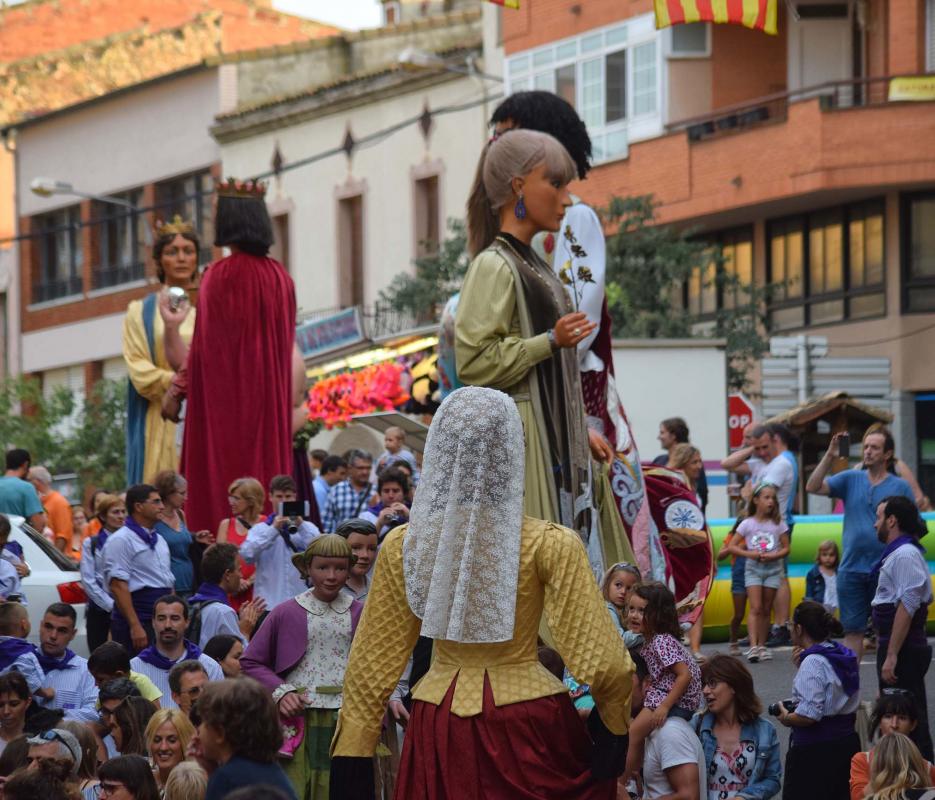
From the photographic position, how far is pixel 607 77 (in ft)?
117

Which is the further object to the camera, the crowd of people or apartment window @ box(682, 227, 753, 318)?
apartment window @ box(682, 227, 753, 318)

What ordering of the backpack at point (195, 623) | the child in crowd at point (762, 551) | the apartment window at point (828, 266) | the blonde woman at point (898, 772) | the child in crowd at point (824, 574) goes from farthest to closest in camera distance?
the apartment window at point (828, 266) < the child in crowd at point (824, 574) < the child in crowd at point (762, 551) < the backpack at point (195, 623) < the blonde woman at point (898, 772)

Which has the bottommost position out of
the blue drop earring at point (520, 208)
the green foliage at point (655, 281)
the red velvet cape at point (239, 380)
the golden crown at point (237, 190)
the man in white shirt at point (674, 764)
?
the man in white shirt at point (674, 764)

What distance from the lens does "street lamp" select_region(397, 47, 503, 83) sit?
103ft

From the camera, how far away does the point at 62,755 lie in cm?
772

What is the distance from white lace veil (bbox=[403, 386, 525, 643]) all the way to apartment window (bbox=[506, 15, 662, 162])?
28370mm

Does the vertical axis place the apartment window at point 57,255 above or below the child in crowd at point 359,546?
above

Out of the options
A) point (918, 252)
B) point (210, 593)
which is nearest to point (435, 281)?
point (918, 252)

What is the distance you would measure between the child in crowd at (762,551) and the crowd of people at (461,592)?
0.02 metres

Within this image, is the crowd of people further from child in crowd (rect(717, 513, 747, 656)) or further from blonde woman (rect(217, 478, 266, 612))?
child in crowd (rect(717, 513, 747, 656))

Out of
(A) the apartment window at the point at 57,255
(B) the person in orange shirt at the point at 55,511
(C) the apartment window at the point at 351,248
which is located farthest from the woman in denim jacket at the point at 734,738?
(A) the apartment window at the point at 57,255

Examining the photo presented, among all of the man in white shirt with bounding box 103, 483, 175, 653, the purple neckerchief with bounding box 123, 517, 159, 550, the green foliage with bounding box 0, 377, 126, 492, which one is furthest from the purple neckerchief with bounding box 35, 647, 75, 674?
the green foliage with bounding box 0, 377, 126, 492

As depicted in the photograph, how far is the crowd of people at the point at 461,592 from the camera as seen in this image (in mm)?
6387

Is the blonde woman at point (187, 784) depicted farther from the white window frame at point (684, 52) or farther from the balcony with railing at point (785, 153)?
the white window frame at point (684, 52)
